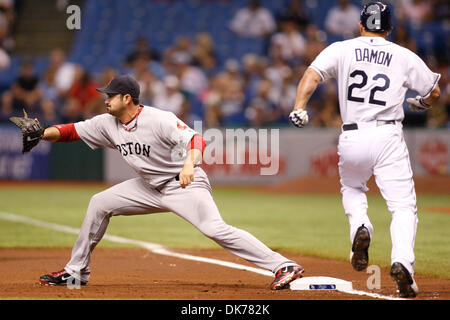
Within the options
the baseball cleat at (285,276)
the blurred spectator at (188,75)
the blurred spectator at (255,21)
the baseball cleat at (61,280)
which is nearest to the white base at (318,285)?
the baseball cleat at (285,276)

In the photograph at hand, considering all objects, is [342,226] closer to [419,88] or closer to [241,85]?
[419,88]

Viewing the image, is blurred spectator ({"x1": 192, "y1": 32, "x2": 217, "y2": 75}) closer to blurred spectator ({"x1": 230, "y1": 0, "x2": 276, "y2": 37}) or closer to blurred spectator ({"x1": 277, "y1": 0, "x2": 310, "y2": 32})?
blurred spectator ({"x1": 230, "y1": 0, "x2": 276, "y2": 37})

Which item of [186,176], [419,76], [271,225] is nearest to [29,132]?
[186,176]

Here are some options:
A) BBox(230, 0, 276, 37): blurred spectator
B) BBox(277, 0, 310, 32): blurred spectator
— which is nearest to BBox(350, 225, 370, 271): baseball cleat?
BBox(277, 0, 310, 32): blurred spectator

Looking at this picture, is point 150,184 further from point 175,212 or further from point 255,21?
point 255,21

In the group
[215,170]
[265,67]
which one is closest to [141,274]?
[215,170]

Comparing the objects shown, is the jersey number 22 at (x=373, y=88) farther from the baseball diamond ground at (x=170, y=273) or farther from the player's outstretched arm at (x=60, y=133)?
the player's outstretched arm at (x=60, y=133)
